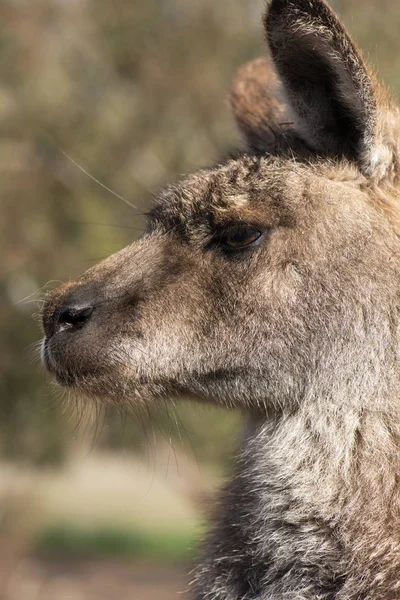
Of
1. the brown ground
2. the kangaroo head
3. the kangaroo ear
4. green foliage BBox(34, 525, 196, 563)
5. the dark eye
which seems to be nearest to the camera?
the kangaroo head

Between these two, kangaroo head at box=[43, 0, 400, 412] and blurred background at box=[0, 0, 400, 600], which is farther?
blurred background at box=[0, 0, 400, 600]

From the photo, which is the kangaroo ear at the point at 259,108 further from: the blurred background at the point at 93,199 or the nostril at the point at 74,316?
the blurred background at the point at 93,199

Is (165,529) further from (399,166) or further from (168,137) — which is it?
(399,166)

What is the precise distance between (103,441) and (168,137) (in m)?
4.13

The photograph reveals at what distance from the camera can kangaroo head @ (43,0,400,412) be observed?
3693 millimetres

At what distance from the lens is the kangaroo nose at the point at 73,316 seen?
12.9 feet

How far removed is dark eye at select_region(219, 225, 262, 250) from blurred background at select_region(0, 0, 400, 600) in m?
5.38

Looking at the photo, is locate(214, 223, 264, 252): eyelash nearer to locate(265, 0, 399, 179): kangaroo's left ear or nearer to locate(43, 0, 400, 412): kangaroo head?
locate(43, 0, 400, 412): kangaroo head

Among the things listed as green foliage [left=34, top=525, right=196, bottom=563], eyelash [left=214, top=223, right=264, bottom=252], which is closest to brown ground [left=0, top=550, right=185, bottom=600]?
green foliage [left=34, top=525, right=196, bottom=563]

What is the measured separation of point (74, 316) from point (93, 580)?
30.3 feet

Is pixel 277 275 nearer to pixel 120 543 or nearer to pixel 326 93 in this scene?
pixel 326 93

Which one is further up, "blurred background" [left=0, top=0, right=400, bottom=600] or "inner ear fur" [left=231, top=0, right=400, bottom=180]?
"inner ear fur" [left=231, top=0, right=400, bottom=180]

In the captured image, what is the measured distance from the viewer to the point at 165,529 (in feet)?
42.9

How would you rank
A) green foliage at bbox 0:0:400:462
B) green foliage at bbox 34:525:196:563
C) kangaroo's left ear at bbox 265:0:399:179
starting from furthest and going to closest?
green foliage at bbox 34:525:196:563
green foliage at bbox 0:0:400:462
kangaroo's left ear at bbox 265:0:399:179
